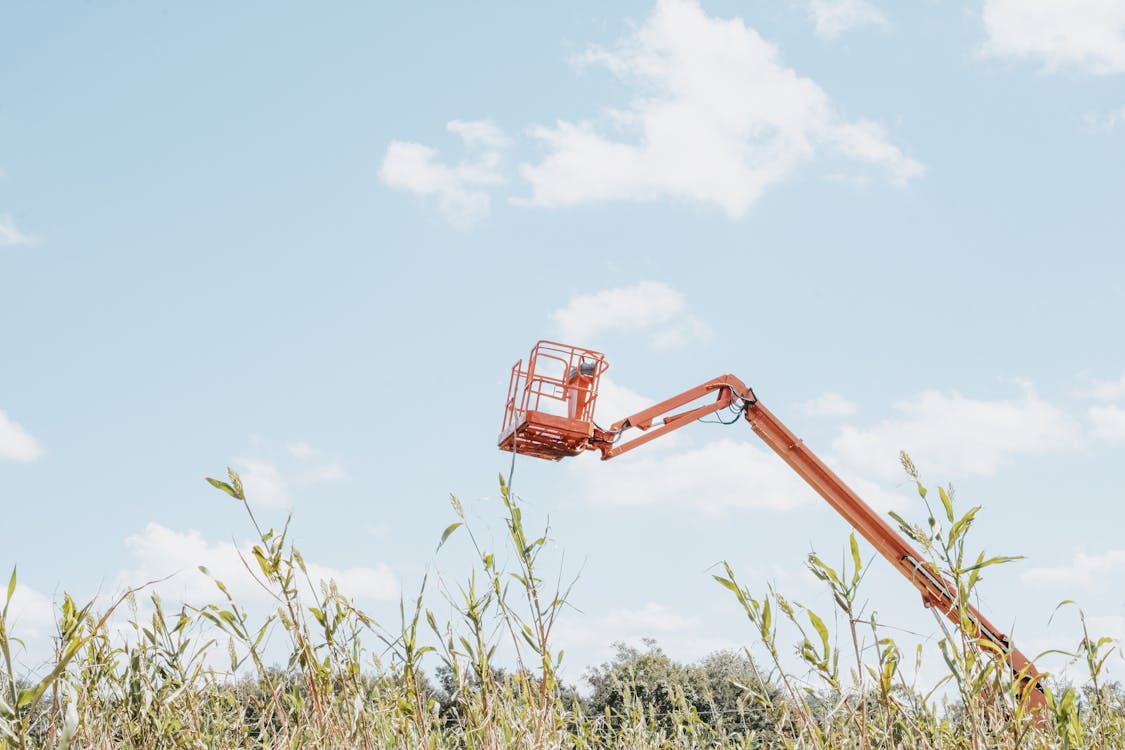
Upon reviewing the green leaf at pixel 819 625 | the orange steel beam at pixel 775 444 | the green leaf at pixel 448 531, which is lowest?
the green leaf at pixel 819 625

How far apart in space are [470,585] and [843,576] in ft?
3.84

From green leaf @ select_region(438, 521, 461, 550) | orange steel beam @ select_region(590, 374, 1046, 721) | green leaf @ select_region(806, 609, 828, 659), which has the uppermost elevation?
orange steel beam @ select_region(590, 374, 1046, 721)

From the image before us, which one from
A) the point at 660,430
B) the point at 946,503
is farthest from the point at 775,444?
the point at 946,503

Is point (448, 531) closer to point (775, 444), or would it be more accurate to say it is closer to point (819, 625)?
point (819, 625)

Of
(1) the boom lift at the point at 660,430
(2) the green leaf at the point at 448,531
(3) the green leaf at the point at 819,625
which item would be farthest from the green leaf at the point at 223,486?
(1) the boom lift at the point at 660,430

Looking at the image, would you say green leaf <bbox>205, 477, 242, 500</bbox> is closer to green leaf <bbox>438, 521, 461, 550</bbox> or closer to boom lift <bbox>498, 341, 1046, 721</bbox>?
green leaf <bbox>438, 521, 461, 550</bbox>

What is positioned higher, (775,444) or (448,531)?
(775,444)

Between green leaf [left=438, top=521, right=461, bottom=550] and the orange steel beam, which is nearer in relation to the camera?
green leaf [left=438, top=521, right=461, bottom=550]

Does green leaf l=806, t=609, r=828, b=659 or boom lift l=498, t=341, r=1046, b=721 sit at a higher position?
boom lift l=498, t=341, r=1046, b=721

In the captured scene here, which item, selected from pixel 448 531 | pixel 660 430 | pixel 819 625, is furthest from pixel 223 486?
pixel 660 430

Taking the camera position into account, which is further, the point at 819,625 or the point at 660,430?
the point at 660,430

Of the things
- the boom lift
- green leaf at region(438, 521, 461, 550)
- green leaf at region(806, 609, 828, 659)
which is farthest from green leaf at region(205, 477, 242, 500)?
the boom lift

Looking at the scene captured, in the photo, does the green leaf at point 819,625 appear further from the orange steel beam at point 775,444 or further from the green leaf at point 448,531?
the orange steel beam at point 775,444

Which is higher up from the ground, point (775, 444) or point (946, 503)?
point (775, 444)
